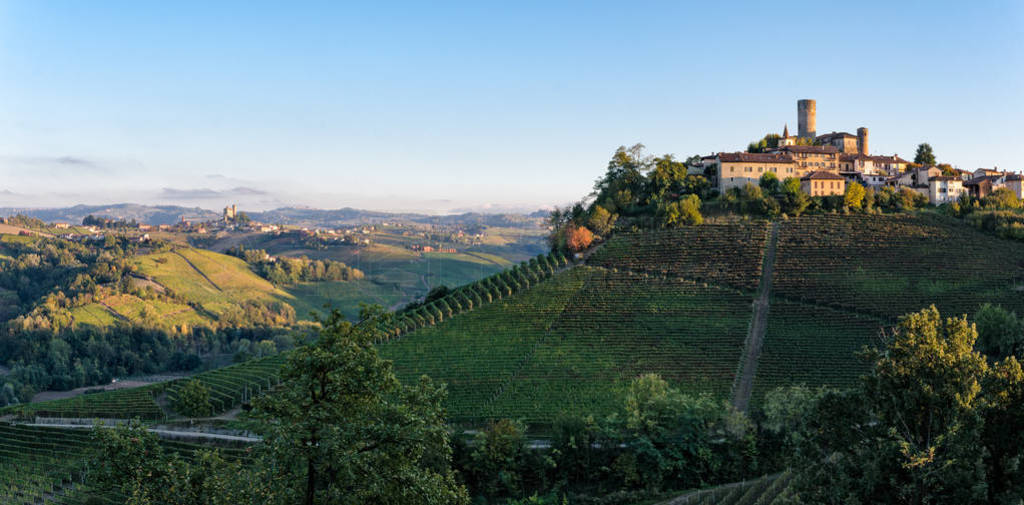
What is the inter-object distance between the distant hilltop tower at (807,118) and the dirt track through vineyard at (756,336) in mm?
41864

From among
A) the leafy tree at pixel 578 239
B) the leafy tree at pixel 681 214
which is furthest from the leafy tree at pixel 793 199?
the leafy tree at pixel 578 239

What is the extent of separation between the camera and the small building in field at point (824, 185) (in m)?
76.9

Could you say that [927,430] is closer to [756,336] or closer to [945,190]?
[756,336]

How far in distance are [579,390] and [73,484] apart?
34456 mm

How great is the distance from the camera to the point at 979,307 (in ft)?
173

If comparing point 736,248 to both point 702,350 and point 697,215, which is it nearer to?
point 697,215

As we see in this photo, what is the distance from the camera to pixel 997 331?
4556 centimetres

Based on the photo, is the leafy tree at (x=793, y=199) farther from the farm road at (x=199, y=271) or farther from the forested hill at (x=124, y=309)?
the farm road at (x=199, y=271)

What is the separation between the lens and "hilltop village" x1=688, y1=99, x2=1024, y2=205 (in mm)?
76688

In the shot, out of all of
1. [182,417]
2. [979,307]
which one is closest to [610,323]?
[979,307]

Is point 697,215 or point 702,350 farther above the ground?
point 697,215

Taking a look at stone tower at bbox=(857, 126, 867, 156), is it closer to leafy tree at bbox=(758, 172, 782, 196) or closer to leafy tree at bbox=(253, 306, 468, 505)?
leafy tree at bbox=(758, 172, 782, 196)

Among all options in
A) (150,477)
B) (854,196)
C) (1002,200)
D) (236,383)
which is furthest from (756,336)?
(150,477)

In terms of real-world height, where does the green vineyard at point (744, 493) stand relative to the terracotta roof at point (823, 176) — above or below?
below
